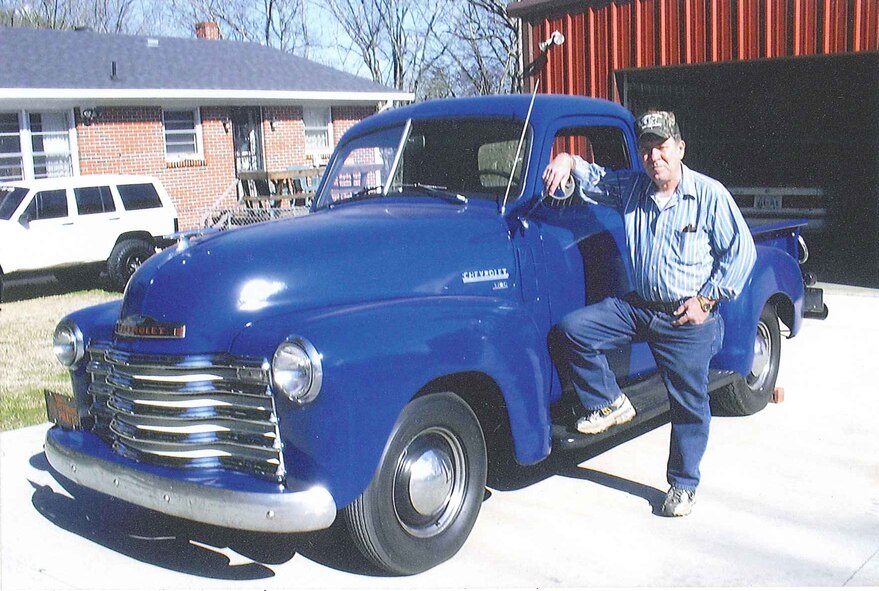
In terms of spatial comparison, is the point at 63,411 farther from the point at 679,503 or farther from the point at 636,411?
the point at 679,503

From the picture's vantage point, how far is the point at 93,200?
560 inches

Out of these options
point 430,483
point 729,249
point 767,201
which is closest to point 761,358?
point 729,249

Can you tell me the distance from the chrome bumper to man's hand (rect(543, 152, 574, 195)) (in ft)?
6.20

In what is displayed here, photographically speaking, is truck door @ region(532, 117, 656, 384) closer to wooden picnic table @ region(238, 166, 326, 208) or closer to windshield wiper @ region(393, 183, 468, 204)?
windshield wiper @ region(393, 183, 468, 204)

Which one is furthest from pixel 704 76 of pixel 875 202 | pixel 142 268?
pixel 142 268

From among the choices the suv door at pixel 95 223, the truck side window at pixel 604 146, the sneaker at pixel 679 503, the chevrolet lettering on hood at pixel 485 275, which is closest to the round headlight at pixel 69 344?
the chevrolet lettering on hood at pixel 485 275

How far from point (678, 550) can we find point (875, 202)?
13.4 meters

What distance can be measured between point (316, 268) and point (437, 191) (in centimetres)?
112

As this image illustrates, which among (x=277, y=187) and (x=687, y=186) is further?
(x=277, y=187)

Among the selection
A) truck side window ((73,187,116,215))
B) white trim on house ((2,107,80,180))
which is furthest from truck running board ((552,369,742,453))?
white trim on house ((2,107,80,180))

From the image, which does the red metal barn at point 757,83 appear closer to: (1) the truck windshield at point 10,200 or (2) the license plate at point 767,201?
(2) the license plate at point 767,201

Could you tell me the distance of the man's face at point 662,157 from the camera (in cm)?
446

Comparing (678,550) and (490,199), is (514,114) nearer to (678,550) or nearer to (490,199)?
(490,199)

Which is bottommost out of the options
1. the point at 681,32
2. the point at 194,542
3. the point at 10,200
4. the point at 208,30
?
the point at 194,542
